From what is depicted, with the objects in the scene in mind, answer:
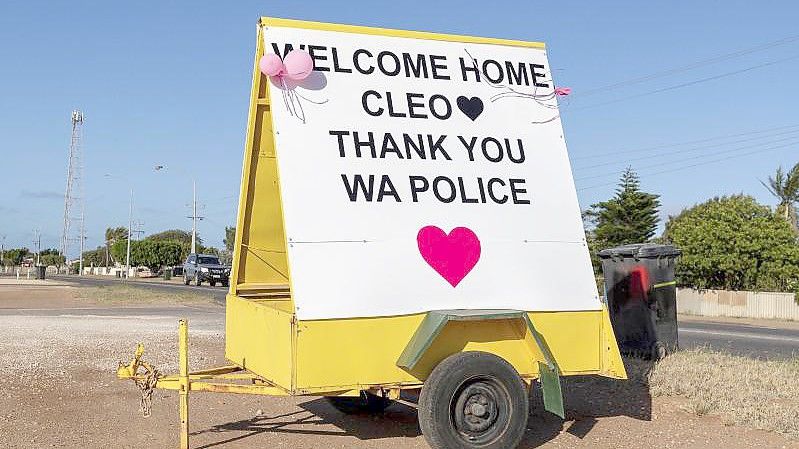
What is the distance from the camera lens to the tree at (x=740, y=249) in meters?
33.5

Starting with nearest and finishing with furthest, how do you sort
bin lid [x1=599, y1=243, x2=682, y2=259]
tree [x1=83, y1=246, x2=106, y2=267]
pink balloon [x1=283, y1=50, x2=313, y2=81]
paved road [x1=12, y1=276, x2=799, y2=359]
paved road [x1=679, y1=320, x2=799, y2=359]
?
pink balloon [x1=283, y1=50, x2=313, y2=81] → bin lid [x1=599, y1=243, x2=682, y2=259] → paved road [x1=679, y1=320, x2=799, y2=359] → paved road [x1=12, y1=276, x2=799, y2=359] → tree [x1=83, y1=246, x2=106, y2=267]

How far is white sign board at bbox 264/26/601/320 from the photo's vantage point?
6086 millimetres

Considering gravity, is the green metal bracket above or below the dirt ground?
above

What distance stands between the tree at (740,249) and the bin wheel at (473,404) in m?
29.6

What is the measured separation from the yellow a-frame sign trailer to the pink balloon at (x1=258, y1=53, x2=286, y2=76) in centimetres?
8

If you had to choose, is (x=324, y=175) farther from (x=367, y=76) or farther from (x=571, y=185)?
(x=571, y=185)

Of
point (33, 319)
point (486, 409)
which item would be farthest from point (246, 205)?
point (33, 319)

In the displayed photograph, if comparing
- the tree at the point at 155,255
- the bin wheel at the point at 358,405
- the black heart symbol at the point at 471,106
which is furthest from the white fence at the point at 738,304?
the tree at the point at 155,255

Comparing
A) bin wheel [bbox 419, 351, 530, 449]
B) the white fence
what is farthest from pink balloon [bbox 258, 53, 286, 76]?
the white fence

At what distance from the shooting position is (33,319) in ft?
60.6

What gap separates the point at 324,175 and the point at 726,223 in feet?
99.8

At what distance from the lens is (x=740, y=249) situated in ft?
111

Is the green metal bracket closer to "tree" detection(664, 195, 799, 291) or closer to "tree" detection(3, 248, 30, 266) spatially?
"tree" detection(664, 195, 799, 291)

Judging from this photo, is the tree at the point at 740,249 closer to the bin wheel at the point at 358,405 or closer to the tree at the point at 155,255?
the bin wheel at the point at 358,405
